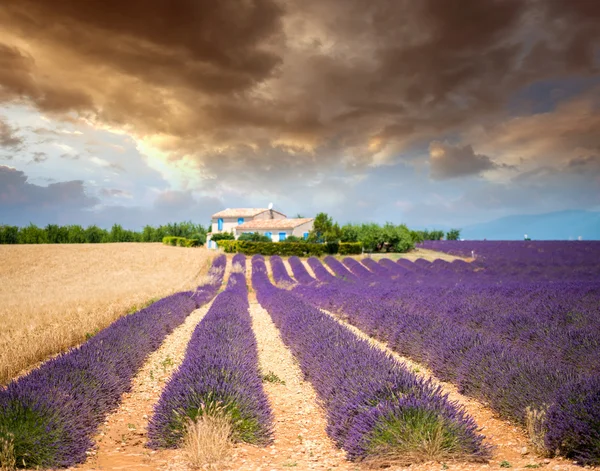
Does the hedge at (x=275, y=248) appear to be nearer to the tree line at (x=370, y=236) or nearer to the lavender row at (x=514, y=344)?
the tree line at (x=370, y=236)

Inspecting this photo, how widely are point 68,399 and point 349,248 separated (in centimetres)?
3248

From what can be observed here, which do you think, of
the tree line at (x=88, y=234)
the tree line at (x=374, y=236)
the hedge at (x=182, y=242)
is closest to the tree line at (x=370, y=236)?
the tree line at (x=374, y=236)

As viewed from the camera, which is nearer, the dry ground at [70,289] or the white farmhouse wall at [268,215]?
the dry ground at [70,289]

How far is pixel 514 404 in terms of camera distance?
14.6 ft

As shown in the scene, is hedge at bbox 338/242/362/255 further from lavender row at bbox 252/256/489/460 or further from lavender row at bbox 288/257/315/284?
lavender row at bbox 252/256/489/460

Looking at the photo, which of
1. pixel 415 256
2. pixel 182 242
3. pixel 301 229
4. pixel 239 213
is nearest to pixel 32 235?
pixel 182 242

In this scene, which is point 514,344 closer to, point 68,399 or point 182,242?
point 68,399

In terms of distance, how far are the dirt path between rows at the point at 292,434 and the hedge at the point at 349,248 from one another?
92.8 ft

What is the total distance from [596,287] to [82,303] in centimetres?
1396

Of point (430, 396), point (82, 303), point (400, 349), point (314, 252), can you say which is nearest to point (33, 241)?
point (314, 252)

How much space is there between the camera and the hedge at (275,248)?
33500 mm

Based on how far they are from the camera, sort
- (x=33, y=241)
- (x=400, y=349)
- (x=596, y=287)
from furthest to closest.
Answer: (x=33, y=241) < (x=596, y=287) < (x=400, y=349)

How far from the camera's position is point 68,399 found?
13.7 ft

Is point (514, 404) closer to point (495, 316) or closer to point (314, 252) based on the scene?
point (495, 316)
